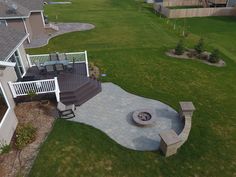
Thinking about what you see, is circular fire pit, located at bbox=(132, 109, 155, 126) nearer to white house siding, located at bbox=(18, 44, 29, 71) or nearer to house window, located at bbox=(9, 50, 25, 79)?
house window, located at bbox=(9, 50, 25, 79)

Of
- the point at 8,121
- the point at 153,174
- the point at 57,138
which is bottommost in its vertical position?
the point at 153,174

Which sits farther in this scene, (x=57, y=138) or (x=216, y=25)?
(x=216, y=25)

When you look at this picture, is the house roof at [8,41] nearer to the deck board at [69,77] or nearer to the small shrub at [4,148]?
the deck board at [69,77]

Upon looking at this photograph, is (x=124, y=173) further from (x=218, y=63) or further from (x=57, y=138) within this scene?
(x=218, y=63)

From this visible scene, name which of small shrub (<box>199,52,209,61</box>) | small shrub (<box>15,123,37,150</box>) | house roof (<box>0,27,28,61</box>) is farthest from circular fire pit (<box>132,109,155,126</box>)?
small shrub (<box>199,52,209,61</box>)

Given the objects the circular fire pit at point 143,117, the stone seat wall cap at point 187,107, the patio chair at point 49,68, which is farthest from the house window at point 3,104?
the stone seat wall cap at point 187,107

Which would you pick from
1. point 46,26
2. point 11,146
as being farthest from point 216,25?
point 11,146

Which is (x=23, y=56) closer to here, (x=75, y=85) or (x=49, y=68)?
(x=49, y=68)
